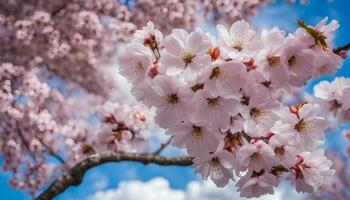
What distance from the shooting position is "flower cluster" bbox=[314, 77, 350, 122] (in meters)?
3.71

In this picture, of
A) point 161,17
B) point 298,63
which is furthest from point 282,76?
point 161,17

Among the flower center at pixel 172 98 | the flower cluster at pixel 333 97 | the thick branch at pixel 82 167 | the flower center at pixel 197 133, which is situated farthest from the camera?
the thick branch at pixel 82 167

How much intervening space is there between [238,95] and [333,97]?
165 cm

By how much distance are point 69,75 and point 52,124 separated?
5580 mm

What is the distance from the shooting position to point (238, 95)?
250 centimetres

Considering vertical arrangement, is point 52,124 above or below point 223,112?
above

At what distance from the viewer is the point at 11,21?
30.6 ft

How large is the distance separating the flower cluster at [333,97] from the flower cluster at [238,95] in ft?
2.65

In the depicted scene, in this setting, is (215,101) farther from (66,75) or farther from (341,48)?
(66,75)

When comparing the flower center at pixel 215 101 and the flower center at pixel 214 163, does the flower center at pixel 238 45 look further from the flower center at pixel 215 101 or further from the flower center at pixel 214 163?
the flower center at pixel 214 163

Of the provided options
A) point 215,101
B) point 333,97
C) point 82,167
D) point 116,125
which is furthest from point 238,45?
point 82,167

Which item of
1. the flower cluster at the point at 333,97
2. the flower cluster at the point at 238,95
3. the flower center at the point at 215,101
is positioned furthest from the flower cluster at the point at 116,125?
the flower center at the point at 215,101

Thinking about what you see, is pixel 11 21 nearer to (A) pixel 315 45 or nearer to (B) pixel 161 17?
(B) pixel 161 17

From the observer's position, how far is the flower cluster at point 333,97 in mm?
3707
